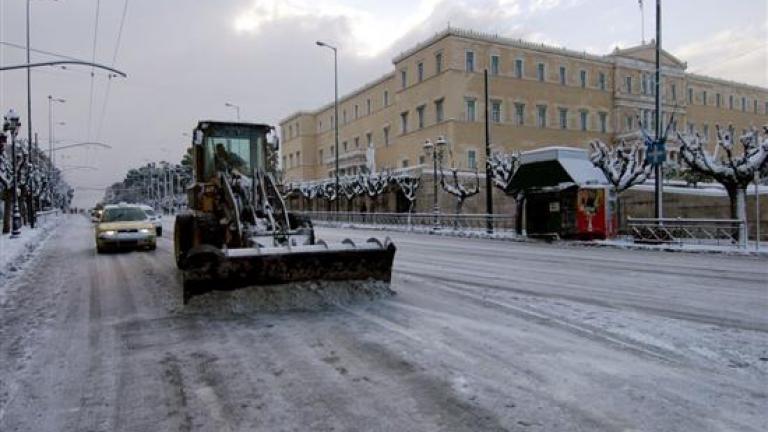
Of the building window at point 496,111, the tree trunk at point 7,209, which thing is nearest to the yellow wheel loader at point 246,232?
the tree trunk at point 7,209

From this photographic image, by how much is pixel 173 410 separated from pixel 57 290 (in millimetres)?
8194

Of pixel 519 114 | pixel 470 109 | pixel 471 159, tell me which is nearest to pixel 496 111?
pixel 519 114

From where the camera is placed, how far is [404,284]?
38.3 feet

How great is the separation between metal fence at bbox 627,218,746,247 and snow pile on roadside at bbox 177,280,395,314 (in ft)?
58.0

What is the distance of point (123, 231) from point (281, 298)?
41.6 feet

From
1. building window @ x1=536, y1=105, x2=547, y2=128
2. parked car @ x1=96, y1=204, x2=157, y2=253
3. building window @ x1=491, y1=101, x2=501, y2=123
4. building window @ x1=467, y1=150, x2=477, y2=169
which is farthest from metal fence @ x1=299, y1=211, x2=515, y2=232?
building window @ x1=536, y1=105, x2=547, y2=128

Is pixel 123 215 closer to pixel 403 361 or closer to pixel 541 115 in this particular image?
Result: pixel 403 361

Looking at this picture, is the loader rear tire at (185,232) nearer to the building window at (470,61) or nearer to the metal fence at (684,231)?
the metal fence at (684,231)

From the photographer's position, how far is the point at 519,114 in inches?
2783

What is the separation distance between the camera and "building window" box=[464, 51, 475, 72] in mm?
66375

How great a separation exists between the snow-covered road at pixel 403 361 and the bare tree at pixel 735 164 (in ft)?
46.3

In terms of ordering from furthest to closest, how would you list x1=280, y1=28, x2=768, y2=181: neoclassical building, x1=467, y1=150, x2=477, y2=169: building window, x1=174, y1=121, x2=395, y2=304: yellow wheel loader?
x1=280, y1=28, x2=768, y2=181: neoclassical building < x1=467, y1=150, x2=477, y2=169: building window < x1=174, y1=121, x2=395, y2=304: yellow wheel loader

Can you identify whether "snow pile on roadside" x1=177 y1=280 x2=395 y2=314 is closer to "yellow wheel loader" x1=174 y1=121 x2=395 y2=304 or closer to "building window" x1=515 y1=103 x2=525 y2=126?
"yellow wheel loader" x1=174 y1=121 x2=395 y2=304

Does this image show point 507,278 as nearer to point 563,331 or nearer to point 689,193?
point 563,331
